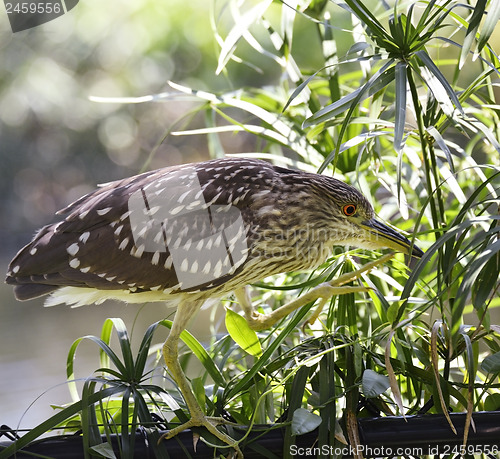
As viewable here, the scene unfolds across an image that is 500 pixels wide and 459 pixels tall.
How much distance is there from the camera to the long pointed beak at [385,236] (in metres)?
1.07

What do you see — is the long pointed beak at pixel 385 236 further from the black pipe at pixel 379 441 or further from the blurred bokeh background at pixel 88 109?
the blurred bokeh background at pixel 88 109

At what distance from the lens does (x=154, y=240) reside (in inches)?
41.8

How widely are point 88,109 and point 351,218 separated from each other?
3.43 metres

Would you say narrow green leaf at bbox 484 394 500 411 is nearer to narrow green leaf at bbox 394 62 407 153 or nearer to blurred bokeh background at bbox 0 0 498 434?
narrow green leaf at bbox 394 62 407 153

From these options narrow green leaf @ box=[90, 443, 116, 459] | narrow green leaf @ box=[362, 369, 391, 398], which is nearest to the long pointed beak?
narrow green leaf @ box=[362, 369, 391, 398]

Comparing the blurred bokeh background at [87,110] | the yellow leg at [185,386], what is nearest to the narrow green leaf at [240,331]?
the yellow leg at [185,386]

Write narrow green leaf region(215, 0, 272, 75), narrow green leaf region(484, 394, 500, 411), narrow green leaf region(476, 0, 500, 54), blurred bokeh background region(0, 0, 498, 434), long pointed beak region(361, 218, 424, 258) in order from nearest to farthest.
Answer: narrow green leaf region(476, 0, 500, 54), narrow green leaf region(484, 394, 500, 411), narrow green leaf region(215, 0, 272, 75), long pointed beak region(361, 218, 424, 258), blurred bokeh background region(0, 0, 498, 434)

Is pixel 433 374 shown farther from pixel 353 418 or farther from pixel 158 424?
pixel 158 424

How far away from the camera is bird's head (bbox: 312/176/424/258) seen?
112cm

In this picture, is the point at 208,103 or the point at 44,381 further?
the point at 44,381

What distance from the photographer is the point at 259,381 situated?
88 cm

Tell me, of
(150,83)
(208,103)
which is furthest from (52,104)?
(208,103)

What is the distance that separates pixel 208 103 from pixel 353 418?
29.9 inches

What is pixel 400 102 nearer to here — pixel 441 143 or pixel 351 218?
pixel 441 143
